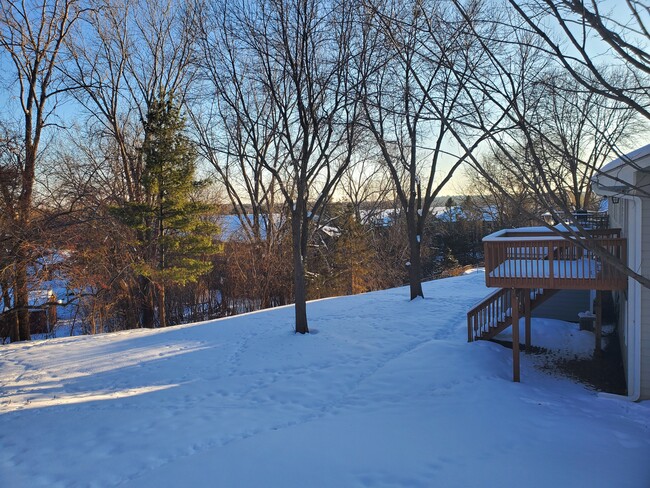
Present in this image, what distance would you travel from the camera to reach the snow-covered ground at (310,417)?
4.13 m

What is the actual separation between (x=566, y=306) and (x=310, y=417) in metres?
9.52

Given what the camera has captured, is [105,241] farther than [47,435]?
Yes

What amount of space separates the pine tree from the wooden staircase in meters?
10.5

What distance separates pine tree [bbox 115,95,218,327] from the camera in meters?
15.4

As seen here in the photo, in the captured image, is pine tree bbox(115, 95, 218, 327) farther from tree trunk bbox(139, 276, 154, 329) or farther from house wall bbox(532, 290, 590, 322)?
house wall bbox(532, 290, 590, 322)

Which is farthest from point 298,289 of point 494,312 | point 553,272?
point 553,272

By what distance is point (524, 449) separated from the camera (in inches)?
178

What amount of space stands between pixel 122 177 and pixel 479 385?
17.0 metres

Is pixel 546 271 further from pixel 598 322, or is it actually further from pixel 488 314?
pixel 598 322

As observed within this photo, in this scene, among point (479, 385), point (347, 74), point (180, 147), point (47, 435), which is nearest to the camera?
point (47, 435)

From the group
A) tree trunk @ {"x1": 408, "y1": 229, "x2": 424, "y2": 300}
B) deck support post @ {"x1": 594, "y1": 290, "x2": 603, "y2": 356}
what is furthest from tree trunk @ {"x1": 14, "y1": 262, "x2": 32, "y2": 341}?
deck support post @ {"x1": 594, "y1": 290, "x2": 603, "y2": 356}

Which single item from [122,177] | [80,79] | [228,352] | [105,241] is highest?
[80,79]

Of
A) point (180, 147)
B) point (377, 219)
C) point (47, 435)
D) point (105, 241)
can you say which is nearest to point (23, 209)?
point (105, 241)

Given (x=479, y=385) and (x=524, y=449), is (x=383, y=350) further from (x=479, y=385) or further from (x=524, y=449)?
(x=524, y=449)
